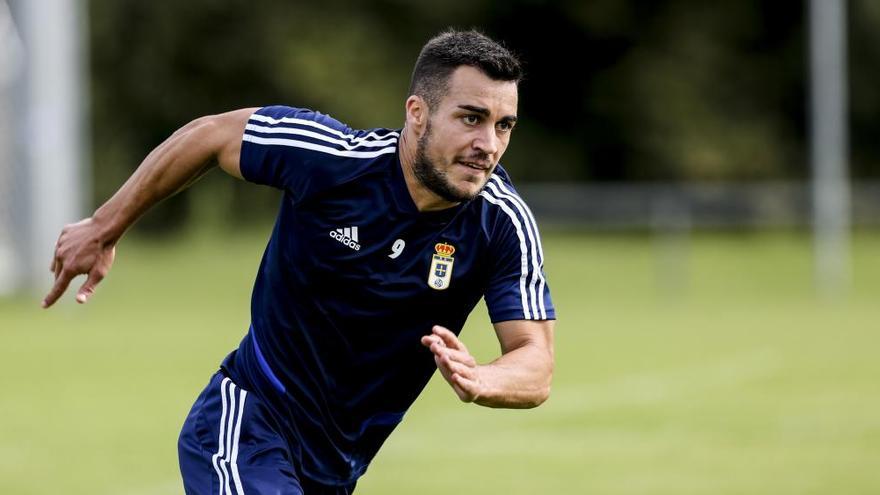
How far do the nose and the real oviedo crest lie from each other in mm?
429

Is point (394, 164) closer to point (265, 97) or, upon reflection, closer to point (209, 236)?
point (209, 236)

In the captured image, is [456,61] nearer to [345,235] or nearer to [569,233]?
[345,235]

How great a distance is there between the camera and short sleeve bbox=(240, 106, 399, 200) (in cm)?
536

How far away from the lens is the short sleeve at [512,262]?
531cm

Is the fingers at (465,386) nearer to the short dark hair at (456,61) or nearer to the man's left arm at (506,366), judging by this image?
the man's left arm at (506,366)

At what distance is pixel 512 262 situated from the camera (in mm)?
5379

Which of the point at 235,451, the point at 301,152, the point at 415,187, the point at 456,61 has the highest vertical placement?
the point at 456,61

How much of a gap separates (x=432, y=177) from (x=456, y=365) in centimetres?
80

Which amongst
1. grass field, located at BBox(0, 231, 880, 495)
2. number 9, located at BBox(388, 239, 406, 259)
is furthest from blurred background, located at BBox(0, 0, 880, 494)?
number 9, located at BBox(388, 239, 406, 259)

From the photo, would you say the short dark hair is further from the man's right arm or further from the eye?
the man's right arm

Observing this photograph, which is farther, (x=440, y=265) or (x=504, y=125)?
(x=440, y=265)

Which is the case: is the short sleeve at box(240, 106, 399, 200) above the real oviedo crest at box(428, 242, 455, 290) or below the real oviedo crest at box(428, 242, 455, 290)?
above

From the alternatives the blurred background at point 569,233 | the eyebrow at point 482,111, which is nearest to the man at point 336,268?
the eyebrow at point 482,111

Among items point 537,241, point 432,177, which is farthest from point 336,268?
point 537,241
